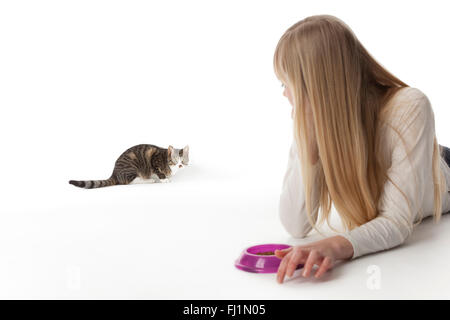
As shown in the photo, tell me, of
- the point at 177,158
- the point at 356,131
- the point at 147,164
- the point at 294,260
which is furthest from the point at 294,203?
the point at 147,164

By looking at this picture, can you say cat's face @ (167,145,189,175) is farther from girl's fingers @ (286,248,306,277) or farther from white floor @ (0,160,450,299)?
girl's fingers @ (286,248,306,277)

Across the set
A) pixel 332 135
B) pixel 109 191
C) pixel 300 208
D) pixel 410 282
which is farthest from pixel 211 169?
pixel 410 282

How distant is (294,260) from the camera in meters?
1.07

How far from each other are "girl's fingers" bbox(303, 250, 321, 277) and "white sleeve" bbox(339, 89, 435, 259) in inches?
7.2

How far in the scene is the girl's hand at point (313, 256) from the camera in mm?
1063

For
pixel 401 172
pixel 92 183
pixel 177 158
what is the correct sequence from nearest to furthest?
pixel 401 172 → pixel 92 183 → pixel 177 158

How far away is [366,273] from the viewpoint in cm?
112

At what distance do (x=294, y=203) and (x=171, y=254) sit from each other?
0.41 meters

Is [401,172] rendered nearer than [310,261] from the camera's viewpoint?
No

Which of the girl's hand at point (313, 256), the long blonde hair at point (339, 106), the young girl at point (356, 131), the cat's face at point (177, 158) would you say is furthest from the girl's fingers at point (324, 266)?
the cat's face at point (177, 158)

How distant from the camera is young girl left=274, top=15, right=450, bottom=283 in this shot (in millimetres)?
1261

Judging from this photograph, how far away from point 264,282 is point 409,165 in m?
0.52

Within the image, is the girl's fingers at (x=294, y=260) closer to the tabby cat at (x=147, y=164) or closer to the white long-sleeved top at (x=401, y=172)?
the white long-sleeved top at (x=401, y=172)

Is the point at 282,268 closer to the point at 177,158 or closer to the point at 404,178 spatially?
the point at 404,178
